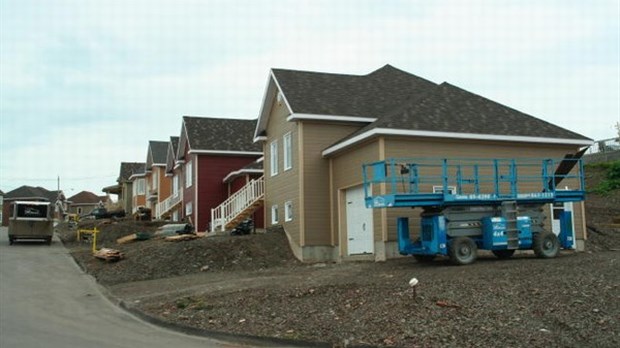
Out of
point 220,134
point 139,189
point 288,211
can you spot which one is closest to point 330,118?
point 288,211

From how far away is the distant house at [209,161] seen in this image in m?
38.3

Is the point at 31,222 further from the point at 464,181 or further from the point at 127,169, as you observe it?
the point at 127,169

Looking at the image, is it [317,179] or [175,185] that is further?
[175,185]

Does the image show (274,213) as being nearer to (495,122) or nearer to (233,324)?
(495,122)

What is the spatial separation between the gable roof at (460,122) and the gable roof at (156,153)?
3499 cm

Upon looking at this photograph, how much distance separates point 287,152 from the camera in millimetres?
26000

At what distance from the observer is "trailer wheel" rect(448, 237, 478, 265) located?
1691 cm

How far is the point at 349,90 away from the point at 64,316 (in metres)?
15.3

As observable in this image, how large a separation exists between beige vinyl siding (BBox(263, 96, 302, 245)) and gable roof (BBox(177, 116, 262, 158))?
10.2m

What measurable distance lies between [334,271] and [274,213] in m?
9.52

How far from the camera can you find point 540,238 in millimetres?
18266

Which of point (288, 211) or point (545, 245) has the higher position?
point (288, 211)

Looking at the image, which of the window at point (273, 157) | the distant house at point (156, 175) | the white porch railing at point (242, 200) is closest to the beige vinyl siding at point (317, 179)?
the window at point (273, 157)

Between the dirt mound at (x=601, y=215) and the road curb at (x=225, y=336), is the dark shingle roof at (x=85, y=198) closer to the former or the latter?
the dirt mound at (x=601, y=215)
